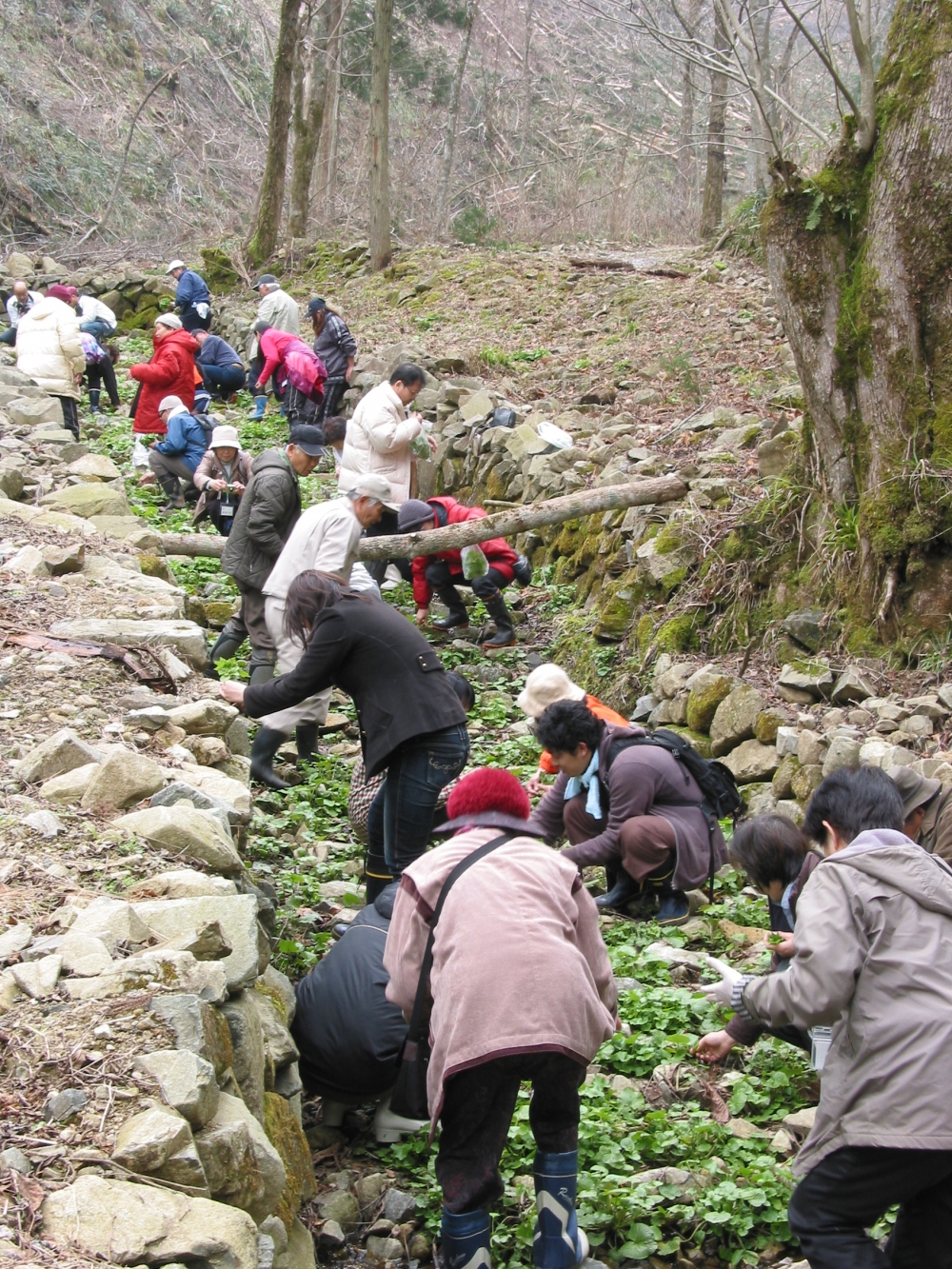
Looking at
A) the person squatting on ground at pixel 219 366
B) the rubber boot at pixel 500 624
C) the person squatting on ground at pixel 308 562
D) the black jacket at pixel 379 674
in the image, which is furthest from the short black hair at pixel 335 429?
the person squatting on ground at pixel 219 366

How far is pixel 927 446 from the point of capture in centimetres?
614

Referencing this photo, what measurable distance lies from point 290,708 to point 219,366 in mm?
10616

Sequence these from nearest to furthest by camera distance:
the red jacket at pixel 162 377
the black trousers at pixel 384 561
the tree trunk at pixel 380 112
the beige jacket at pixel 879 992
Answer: the beige jacket at pixel 879 992 → the black trousers at pixel 384 561 → the red jacket at pixel 162 377 → the tree trunk at pixel 380 112

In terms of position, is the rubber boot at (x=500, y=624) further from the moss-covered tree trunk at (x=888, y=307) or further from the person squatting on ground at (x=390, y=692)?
the person squatting on ground at (x=390, y=692)

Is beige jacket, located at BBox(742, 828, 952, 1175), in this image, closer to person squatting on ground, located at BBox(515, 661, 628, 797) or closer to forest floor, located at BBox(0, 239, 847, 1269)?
forest floor, located at BBox(0, 239, 847, 1269)

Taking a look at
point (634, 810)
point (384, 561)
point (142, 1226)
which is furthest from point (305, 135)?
point (142, 1226)

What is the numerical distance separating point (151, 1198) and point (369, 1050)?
1.51 meters

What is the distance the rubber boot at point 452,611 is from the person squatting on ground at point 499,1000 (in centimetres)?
611

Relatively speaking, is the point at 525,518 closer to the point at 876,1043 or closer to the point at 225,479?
the point at 225,479

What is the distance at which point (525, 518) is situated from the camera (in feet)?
28.5

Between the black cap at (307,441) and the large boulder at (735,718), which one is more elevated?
the black cap at (307,441)

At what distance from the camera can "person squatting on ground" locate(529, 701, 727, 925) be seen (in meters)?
5.06

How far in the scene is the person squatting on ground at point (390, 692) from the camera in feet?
14.8

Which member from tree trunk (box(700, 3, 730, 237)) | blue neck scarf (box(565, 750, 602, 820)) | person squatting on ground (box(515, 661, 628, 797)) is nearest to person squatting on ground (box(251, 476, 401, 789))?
person squatting on ground (box(515, 661, 628, 797))
